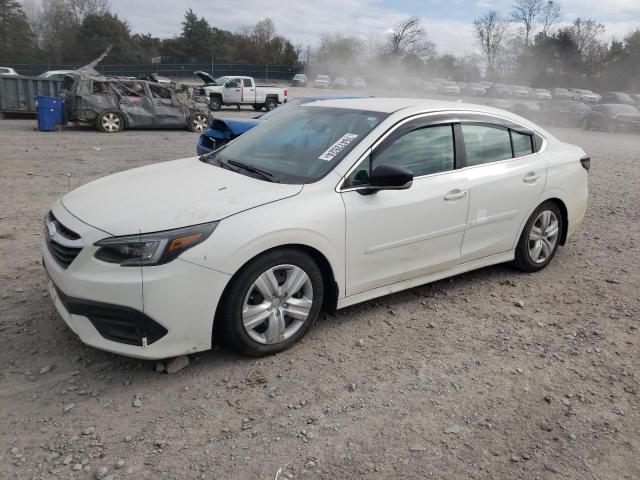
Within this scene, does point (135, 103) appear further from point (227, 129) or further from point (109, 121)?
point (227, 129)

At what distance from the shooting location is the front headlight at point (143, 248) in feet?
9.28

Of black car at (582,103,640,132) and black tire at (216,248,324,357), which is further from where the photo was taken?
black car at (582,103,640,132)

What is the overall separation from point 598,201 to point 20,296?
25.7 feet

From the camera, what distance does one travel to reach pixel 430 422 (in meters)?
2.81

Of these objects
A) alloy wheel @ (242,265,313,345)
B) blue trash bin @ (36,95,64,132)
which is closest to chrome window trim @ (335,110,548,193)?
alloy wheel @ (242,265,313,345)

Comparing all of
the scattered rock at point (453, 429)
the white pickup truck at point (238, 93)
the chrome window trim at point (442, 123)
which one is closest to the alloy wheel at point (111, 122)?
the white pickup truck at point (238, 93)

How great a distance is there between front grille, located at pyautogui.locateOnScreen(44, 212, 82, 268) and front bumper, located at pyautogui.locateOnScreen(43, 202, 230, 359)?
4 centimetres

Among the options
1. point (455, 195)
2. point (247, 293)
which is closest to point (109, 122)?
point (455, 195)

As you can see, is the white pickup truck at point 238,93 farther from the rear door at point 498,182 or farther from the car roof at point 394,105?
the rear door at point 498,182

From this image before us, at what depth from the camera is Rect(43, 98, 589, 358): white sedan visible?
2871 mm

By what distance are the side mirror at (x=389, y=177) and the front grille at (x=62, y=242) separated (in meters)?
1.82

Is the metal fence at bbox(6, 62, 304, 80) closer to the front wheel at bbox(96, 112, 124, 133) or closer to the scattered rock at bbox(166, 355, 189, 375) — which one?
the front wheel at bbox(96, 112, 124, 133)

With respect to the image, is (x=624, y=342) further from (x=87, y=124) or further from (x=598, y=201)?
(x=87, y=124)

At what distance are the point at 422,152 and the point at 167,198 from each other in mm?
1894
